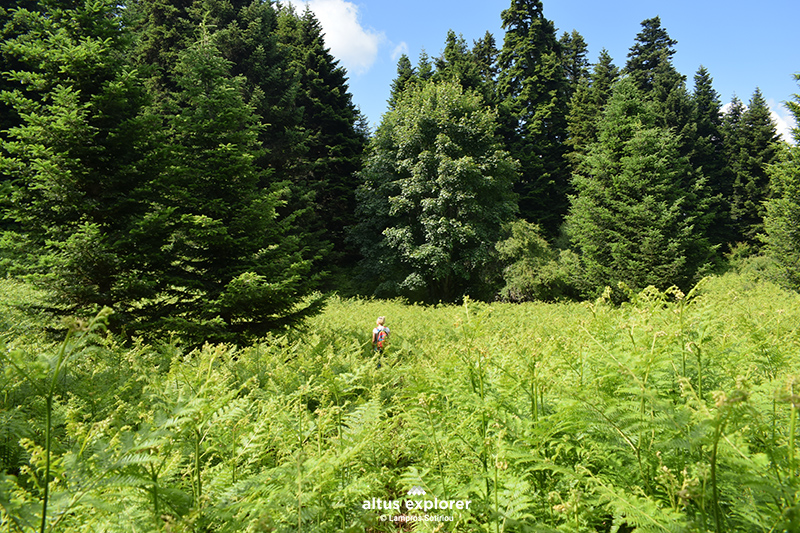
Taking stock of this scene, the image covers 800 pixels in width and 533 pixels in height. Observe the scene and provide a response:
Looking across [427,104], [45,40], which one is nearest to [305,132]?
[427,104]

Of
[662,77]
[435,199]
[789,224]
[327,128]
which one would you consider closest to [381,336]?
[435,199]

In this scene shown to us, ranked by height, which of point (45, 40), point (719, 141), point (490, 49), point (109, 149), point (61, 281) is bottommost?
point (61, 281)

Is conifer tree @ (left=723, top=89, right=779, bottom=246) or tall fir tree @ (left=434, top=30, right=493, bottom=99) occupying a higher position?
tall fir tree @ (left=434, top=30, right=493, bottom=99)

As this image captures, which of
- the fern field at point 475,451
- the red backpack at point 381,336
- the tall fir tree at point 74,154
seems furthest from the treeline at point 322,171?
the fern field at point 475,451

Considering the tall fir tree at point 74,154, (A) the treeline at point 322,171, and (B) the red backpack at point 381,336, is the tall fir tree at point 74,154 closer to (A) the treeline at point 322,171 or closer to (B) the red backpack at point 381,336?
(A) the treeline at point 322,171

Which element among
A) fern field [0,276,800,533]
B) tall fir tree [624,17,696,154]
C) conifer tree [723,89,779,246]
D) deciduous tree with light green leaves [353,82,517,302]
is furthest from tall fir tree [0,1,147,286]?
conifer tree [723,89,779,246]

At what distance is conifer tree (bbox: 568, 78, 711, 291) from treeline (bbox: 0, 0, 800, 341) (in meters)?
0.11

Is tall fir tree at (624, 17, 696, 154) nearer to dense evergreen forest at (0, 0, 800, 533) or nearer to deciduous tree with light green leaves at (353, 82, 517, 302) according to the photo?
dense evergreen forest at (0, 0, 800, 533)

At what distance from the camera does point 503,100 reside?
3105 cm

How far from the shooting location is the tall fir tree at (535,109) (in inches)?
1118

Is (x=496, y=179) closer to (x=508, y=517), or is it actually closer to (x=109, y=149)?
(x=109, y=149)

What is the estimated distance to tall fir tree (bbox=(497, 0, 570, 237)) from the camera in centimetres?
2841

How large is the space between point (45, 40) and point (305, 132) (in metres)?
15.6

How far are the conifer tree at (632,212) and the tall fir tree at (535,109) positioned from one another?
29.2 feet
